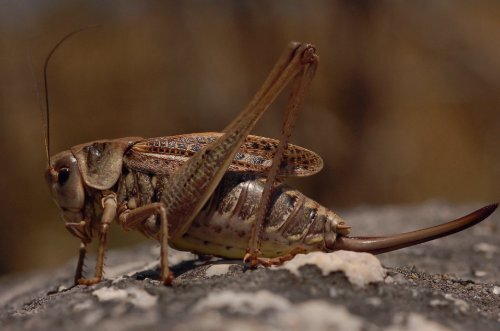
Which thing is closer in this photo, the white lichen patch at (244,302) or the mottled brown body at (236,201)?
the white lichen patch at (244,302)

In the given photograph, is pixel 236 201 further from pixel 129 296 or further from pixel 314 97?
pixel 314 97

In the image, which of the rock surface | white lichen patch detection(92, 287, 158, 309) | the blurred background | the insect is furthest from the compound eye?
the blurred background

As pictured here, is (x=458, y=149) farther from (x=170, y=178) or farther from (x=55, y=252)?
(x=170, y=178)

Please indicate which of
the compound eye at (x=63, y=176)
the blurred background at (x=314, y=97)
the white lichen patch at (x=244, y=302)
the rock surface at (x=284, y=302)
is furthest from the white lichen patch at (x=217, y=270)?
the blurred background at (x=314, y=97)

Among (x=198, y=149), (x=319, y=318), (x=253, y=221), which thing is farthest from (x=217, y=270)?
(x=319, y=318)

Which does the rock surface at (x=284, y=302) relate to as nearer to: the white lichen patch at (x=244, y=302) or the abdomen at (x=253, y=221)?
the white lichen patch at (x=244, y=302)

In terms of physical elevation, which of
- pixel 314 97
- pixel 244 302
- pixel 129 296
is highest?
pixel 244 302
